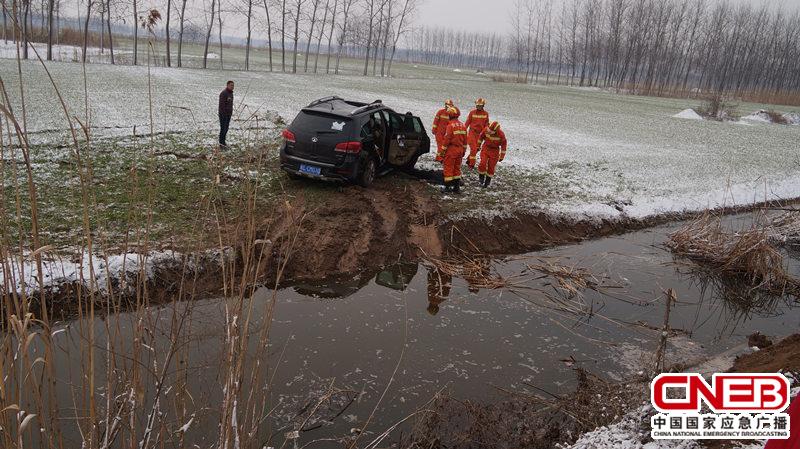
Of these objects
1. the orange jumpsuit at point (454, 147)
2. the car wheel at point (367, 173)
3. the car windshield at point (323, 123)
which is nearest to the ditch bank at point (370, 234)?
the car wheel at point (367, 173)

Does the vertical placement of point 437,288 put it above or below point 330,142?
below

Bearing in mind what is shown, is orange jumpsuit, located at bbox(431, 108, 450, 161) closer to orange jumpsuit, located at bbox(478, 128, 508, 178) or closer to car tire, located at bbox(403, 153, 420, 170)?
car tire, located at bbox(403, 153, 420, 170)

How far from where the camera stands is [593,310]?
757 cm

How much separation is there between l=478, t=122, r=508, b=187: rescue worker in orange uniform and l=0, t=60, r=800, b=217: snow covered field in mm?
508

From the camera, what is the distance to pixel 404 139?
11609mm

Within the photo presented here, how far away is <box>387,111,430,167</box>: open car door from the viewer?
11.4 metres

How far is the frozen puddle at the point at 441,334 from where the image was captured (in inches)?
201

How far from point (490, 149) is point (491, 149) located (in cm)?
2

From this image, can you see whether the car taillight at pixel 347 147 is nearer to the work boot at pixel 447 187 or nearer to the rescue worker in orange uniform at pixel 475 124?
the work boot at pixel 447 187

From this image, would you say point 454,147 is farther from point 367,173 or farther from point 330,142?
point 330,142

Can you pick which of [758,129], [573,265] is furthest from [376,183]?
[758,129]

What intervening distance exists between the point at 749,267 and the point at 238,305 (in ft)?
31.5

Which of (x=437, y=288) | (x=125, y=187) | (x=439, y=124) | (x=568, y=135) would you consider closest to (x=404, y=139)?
(x=439, y=124)

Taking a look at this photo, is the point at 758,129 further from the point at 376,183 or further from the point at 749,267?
A: the point at 376,183
